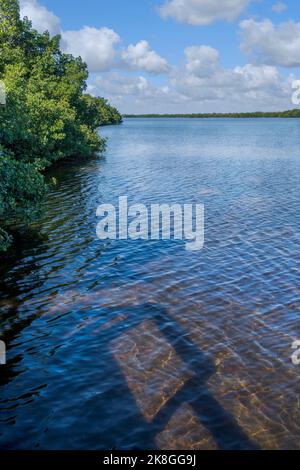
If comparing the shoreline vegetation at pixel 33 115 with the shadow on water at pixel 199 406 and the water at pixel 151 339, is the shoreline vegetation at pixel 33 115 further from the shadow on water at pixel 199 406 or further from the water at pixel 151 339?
the shadow on water at pixel 199 406

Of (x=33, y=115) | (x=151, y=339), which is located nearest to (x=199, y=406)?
(x=151, y=339)

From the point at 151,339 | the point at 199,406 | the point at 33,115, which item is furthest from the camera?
the point at 33,115

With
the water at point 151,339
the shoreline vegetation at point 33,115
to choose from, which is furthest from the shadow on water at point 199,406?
the shoreline vegetation at point 33,115

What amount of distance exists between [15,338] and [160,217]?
2034cm

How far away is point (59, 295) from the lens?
20.4 m

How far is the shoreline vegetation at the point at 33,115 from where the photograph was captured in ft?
78.5

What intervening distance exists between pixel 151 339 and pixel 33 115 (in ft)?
110

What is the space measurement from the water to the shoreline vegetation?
417cm

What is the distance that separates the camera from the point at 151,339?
16.7 metres

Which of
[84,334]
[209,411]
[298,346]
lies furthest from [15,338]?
[298,346]

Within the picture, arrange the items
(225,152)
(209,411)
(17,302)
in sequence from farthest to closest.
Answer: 1. (225,152)
2. (17,302)
3. (209,411)

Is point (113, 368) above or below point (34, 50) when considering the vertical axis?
below

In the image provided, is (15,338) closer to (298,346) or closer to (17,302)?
(17,302)

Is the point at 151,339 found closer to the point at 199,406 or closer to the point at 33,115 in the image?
the point at 199,406
